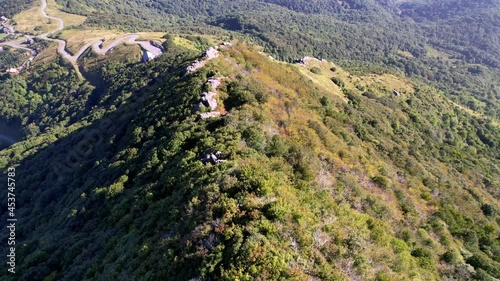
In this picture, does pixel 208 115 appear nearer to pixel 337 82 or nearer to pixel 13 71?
pixel 337 82

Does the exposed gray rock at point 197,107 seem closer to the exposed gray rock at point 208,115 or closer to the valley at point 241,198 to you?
the valley at point 241,198

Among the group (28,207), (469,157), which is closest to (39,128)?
(28,207)

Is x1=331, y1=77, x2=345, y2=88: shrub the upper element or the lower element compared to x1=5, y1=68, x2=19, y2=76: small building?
upper

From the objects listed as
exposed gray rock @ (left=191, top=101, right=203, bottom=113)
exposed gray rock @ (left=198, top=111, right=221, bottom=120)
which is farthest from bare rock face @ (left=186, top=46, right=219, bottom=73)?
exposed gray rock @ (left=198, top=111, right=221, bottom=120)

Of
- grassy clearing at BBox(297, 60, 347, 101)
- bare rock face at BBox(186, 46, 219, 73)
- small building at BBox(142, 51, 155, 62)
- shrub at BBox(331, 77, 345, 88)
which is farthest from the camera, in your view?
small building at BBox(142, 51, 155, 62)

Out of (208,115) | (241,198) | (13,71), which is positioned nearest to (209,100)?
(208,115)

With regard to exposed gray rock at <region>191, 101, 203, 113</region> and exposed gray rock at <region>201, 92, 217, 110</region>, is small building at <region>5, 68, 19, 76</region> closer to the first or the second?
exposed gray rock at <region>191, 101, 203, 113</region>

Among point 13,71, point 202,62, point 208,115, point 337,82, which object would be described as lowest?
point 13,71

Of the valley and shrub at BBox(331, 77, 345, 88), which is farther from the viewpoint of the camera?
shrub at BBox(331, 77, 345, 88)

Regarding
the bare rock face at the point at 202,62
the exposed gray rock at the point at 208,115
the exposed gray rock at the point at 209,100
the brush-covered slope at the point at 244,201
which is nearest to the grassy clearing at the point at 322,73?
the brush-covered slope at the point at 244,201
